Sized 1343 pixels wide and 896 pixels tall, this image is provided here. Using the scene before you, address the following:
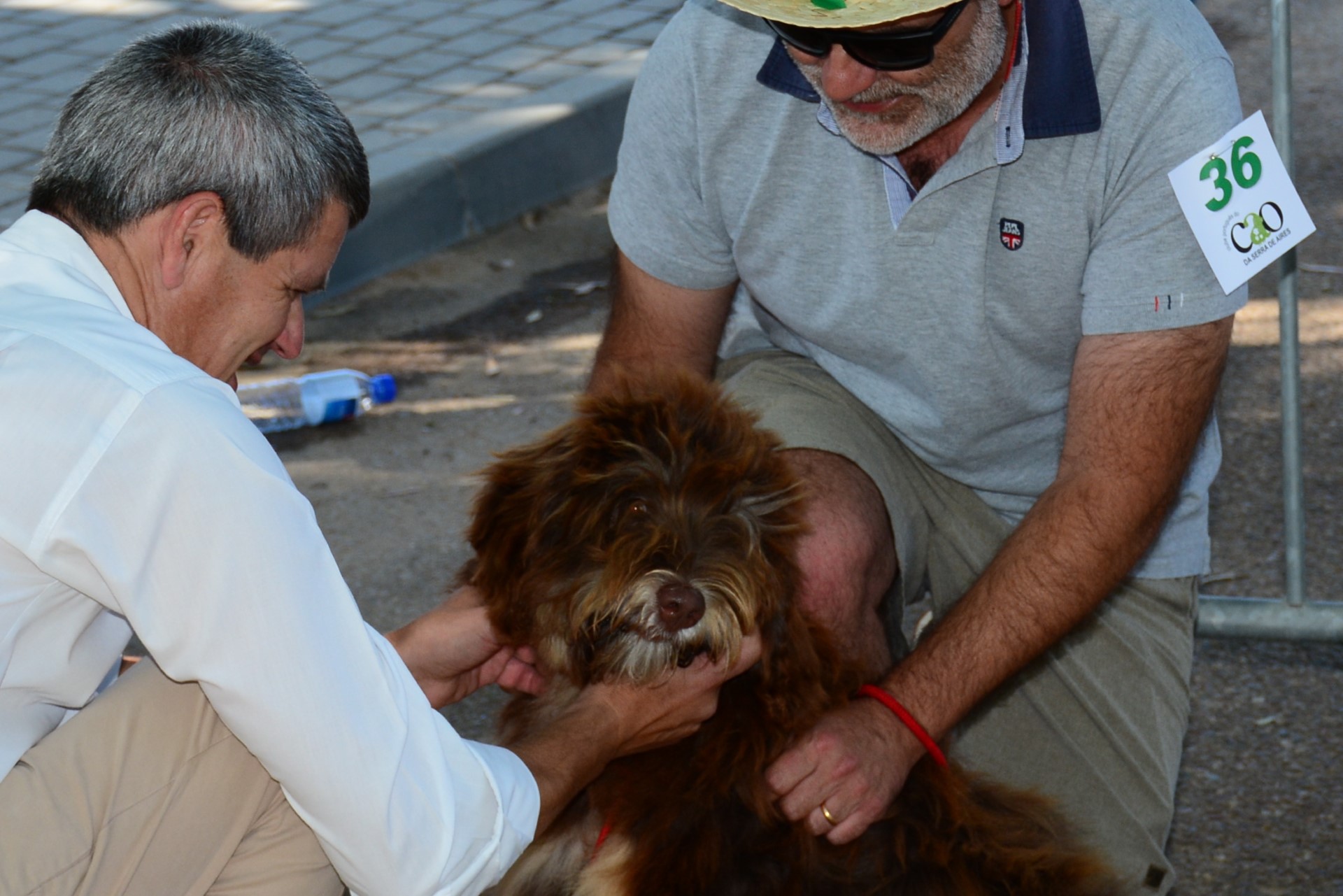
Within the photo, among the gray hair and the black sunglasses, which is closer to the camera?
the gray hair

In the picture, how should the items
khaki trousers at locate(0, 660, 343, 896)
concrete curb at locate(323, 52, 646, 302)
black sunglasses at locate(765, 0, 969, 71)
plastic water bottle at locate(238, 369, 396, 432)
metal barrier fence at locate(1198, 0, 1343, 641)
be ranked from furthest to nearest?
concrete curb at locate(323, 52, 646, 302) → plastic water bottle at locate(238, 369, 396, 432) → metal barrier fence at locate(1198, 0, 1343, 641) → black sunglasses at locate(765, 0, 969, 71) → khaki trousers at locate(0, 660, 343, 896)

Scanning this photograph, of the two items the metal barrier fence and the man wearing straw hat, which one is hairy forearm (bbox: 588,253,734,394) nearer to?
the man wearing straw hat

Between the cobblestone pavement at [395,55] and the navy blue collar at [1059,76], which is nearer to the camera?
the navy blue collar at [1059,76]

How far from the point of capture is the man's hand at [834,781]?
2770mm

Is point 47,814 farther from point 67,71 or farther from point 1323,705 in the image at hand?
point 67,71

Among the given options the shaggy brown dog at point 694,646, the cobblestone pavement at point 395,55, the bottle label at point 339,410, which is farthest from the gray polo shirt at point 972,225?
the cobblestone pavement at point 395,55

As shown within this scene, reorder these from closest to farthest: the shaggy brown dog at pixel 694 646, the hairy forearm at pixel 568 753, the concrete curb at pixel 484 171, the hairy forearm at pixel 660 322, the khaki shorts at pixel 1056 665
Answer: the hairy forearm at pixel 568 753, the shaggy brown dog at pixel 694 646, the khaki shorts at pixel 1056 665, the hairy forearm at pixel 660 322, the concrete curb at pixel 484 171

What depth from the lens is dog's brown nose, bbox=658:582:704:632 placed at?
8.84 feet

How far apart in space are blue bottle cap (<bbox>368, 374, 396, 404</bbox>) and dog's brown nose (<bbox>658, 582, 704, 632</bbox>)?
3.14 m

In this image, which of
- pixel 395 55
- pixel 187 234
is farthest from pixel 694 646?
pixel 395 55

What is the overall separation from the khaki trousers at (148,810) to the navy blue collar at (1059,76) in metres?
1.89

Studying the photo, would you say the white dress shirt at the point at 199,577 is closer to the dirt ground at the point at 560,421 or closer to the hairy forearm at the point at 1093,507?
the hairy forearm at the point at 1093,507

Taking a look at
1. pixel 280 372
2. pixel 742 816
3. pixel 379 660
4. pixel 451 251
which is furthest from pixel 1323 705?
pixel 451 251

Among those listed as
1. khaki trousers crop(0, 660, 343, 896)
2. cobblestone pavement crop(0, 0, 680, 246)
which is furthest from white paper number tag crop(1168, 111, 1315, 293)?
cobblestone pavement crop(0, 0, 680, 246)
